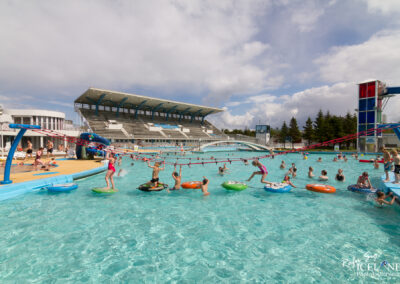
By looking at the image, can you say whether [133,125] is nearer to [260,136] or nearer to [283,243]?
[260,136]

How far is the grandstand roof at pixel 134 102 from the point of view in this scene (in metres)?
45.1

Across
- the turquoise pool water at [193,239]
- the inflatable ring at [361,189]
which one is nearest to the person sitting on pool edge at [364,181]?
the inflatable ring at [361,189]

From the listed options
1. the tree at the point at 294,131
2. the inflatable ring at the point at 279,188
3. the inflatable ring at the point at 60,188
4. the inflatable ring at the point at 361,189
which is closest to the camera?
the inflatable ring at the point at 361,189

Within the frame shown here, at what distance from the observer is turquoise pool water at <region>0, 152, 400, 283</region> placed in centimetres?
486

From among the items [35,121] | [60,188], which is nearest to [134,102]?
[35,121]

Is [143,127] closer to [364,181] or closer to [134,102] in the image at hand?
[134,102]

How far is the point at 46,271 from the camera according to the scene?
4.84 metres

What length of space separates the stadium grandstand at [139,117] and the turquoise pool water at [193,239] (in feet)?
114

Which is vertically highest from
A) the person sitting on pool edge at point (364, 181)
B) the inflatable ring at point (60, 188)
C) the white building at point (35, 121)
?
the white building at point (35, 121)

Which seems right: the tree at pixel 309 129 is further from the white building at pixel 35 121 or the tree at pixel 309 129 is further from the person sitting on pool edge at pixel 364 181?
the white building at pixel 35 121

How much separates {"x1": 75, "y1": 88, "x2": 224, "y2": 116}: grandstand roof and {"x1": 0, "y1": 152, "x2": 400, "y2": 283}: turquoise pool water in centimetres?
3915

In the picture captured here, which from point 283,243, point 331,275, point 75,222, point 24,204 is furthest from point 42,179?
point 331,275

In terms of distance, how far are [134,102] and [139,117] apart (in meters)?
5.18

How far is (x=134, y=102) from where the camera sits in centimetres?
5253
